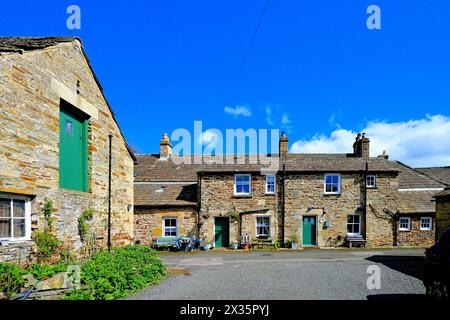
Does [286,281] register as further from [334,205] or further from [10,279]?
[334,205]

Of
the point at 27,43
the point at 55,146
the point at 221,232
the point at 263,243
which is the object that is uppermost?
the point at 27,43

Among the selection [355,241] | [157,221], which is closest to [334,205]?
[355,241]

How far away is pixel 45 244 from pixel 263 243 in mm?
14644

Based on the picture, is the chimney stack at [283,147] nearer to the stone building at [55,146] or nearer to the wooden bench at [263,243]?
the wooden bench at [263,243]

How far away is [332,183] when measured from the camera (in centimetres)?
2139

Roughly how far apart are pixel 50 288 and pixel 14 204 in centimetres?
228

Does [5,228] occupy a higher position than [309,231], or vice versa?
[5,228]

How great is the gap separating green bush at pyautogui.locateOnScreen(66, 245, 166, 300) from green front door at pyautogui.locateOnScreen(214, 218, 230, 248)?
34.7 feet

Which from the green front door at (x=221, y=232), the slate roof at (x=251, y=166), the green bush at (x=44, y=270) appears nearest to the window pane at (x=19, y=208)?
the green bush at (x=44, y=270)

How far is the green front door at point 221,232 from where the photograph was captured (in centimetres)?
2091

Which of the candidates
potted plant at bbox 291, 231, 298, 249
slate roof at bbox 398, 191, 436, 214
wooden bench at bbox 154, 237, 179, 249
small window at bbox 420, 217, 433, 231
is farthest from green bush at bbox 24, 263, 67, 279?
small window at bbox 420, 217, 433, 231
